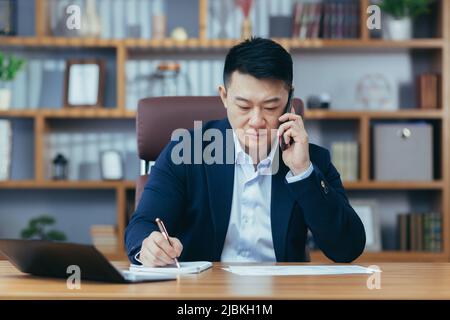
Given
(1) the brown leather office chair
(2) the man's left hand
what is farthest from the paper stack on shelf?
(2) the man's left hand

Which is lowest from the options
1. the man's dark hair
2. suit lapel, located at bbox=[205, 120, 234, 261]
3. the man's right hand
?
the man's right hand

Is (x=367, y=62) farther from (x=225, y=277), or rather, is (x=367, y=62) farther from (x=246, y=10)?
(x=225, y=277)

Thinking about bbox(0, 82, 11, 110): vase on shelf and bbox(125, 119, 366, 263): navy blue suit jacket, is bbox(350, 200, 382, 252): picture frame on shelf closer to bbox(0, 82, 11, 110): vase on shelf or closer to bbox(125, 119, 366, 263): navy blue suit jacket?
bbox(0, 82, 11, 110): vase on shelf

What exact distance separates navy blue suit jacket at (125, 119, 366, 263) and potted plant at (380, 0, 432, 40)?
7.36ft

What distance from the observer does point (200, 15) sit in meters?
4.20

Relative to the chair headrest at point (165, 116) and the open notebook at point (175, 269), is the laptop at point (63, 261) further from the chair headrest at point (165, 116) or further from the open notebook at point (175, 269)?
the chair headrest at point (165, 116)

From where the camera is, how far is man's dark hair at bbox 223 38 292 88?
6.56 ft

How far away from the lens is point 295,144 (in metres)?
1.92

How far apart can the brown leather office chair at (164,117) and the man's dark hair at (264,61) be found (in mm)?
243

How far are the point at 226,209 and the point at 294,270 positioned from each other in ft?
1.51

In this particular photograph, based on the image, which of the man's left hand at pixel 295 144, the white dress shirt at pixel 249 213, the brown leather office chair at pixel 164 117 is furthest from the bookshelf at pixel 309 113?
the man's left hand at pixel 295 144

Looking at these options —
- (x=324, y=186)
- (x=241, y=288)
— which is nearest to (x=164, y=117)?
(x=324, y=186)
